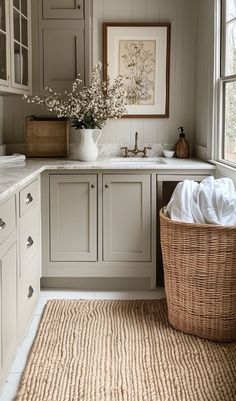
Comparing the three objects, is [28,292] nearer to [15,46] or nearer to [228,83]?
[15,46]

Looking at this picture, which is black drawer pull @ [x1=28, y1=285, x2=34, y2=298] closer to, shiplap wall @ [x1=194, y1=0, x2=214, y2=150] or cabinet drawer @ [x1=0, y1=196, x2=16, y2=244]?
cabinet drawer @ [x1=0, y1=196, x2=16, y2=244]

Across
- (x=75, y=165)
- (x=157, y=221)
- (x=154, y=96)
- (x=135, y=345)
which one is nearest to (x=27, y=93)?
(x=75, y=165)

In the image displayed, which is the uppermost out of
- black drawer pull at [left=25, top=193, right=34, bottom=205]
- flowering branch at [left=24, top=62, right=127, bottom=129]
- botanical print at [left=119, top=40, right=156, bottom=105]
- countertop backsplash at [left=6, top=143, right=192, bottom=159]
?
botanical print at [left=119, top=40, right=156, bottom=105]

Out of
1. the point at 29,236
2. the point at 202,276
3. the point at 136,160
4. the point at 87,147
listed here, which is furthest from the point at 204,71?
the point at 29,236

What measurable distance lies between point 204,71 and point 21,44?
1325mm

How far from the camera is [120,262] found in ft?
12.0

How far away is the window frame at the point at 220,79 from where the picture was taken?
3.54 m

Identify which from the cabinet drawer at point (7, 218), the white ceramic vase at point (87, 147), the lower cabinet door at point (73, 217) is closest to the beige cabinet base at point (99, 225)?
the lower cabinet door at point (73, 217)

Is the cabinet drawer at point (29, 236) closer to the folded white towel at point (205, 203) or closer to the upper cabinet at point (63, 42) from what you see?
the folded white towel at point (205, 203)

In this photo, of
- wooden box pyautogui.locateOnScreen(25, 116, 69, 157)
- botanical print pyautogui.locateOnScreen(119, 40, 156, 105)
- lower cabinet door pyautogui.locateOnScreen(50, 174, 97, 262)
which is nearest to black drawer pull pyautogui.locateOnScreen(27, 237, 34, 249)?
lower cabinet door pyautogui.locateOnScreen(50, 174, 97, 262)

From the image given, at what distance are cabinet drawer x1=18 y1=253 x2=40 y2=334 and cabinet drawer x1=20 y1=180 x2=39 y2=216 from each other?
34 centimetres

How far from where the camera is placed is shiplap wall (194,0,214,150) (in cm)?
370

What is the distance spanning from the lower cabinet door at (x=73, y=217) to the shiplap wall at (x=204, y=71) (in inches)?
37.3

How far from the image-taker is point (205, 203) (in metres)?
2.84
